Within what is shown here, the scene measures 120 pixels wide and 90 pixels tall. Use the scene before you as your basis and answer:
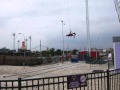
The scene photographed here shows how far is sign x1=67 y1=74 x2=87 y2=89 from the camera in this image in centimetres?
829

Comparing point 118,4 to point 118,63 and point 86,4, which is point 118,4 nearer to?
point 118,63

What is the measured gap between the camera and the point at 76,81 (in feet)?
27.9

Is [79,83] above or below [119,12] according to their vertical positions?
below

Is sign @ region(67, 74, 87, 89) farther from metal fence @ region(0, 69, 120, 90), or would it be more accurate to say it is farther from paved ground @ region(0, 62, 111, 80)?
paved ground @ region(0, 62, 111, 80)

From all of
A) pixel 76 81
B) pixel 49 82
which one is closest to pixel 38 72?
pixel 49 82

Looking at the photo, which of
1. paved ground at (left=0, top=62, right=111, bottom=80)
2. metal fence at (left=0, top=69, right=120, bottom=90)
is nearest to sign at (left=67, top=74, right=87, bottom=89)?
metal fence at (left=0, top=69, right=120, bottom=90)

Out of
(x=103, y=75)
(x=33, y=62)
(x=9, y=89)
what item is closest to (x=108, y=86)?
(x=103, y=75)

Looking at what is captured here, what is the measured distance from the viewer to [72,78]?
329 inches

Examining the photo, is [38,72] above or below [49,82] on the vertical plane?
below

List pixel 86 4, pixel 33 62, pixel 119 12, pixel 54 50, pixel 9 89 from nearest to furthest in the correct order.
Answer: pixel 9 89 → pixel 119 12 → pixel 33 62 → pixel 86 4 → pixel 54 50

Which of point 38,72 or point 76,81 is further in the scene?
point 38,72

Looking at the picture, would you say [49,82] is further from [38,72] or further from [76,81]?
[38,72]

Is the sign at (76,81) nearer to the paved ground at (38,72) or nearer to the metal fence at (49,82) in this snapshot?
the metal fence at (49,82)

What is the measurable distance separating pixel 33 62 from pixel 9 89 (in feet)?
178
